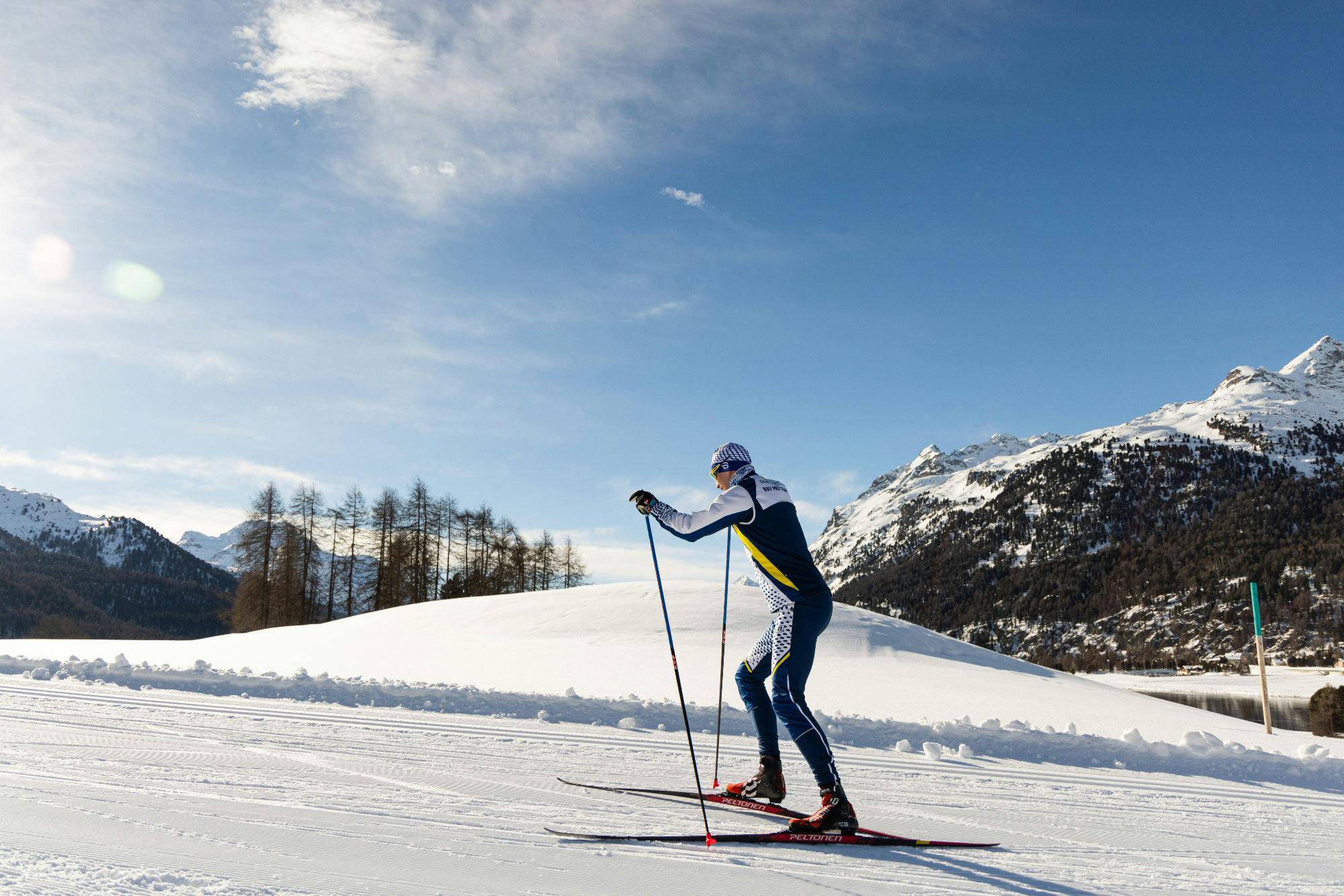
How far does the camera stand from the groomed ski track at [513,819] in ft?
11.1

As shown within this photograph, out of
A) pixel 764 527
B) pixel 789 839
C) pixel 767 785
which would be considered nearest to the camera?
pixel 789 839

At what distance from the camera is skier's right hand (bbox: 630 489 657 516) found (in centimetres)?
492

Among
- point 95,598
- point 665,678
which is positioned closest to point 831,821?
point 665,678

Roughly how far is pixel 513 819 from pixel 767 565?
2.10 m

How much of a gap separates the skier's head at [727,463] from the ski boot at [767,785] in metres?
1.86

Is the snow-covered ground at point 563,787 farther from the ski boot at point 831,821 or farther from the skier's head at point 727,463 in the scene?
the skier's head at point 727,463

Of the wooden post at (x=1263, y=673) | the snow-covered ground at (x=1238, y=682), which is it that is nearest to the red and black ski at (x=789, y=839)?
the wooden post at (x=1263, y=673)

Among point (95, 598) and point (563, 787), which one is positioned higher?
point (95, 598)

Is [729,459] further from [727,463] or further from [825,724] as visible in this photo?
[825,724]

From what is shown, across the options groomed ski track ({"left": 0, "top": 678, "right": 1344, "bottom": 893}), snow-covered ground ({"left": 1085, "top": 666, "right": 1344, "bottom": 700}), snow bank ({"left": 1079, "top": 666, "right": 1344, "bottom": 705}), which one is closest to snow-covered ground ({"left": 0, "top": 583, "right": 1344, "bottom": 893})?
groomed ski track ({"left": 0, "top": 678, "right": 1344, "bottom": 893})

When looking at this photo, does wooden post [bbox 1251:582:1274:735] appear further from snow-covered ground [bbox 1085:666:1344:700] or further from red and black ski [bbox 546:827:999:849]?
snow-covered ground [bbox 1085:666:1344:700]

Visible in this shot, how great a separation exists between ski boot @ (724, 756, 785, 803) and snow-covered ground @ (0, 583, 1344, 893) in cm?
20

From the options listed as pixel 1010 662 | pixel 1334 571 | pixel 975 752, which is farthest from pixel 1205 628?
pixel 975 752

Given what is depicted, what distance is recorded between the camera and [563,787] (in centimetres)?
536
